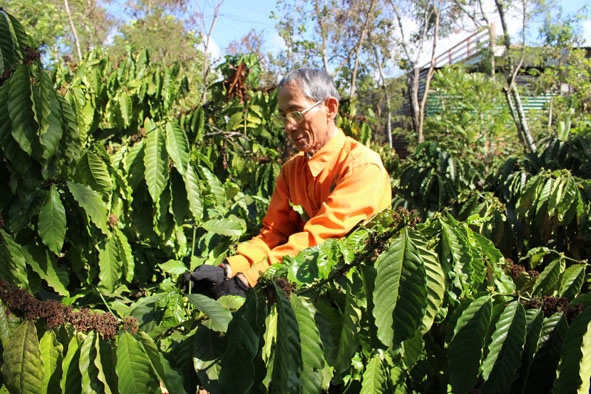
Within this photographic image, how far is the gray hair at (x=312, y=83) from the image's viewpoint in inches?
93.6

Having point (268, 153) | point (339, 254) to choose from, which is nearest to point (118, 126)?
point (268, 153)

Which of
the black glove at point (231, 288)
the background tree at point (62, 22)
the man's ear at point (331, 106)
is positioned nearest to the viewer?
the black glove at point (231, 288)

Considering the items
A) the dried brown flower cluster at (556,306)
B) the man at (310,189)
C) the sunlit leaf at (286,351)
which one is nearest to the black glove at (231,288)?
the man at (310,189)

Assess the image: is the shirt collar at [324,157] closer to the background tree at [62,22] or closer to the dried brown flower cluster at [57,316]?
the dried brown flower cluster at [57,316]

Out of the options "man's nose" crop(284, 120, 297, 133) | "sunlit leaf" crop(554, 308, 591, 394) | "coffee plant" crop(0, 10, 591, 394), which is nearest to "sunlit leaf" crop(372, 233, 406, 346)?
"coffee plant" crop(0, 10, 591, 394)

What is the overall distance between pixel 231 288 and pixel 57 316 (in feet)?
2.65

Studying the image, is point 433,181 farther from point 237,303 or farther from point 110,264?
point 237,303

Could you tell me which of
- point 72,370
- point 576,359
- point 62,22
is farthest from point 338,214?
point 62,22

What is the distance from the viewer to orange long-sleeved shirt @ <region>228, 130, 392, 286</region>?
1952 mm

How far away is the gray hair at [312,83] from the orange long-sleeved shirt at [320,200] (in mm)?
201

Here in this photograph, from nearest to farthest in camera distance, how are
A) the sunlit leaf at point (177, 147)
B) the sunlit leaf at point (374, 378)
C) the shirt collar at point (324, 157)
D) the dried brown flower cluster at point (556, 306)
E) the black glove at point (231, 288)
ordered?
the dried brown flower cluster at point (556, 306)
the sunlit leaf at point (374, 378)
the black glove at point (231, 288)
the sunlit leaf at point (177, 147)
the shirt collar at point (324, 157)

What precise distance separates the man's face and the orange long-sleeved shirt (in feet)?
0.22

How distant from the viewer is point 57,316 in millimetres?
1172

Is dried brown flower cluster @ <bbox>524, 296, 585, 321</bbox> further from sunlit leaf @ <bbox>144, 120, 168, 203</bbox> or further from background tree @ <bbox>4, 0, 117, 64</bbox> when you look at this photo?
background tree @ <bbox>4, 0, 117, 64</bbox>
